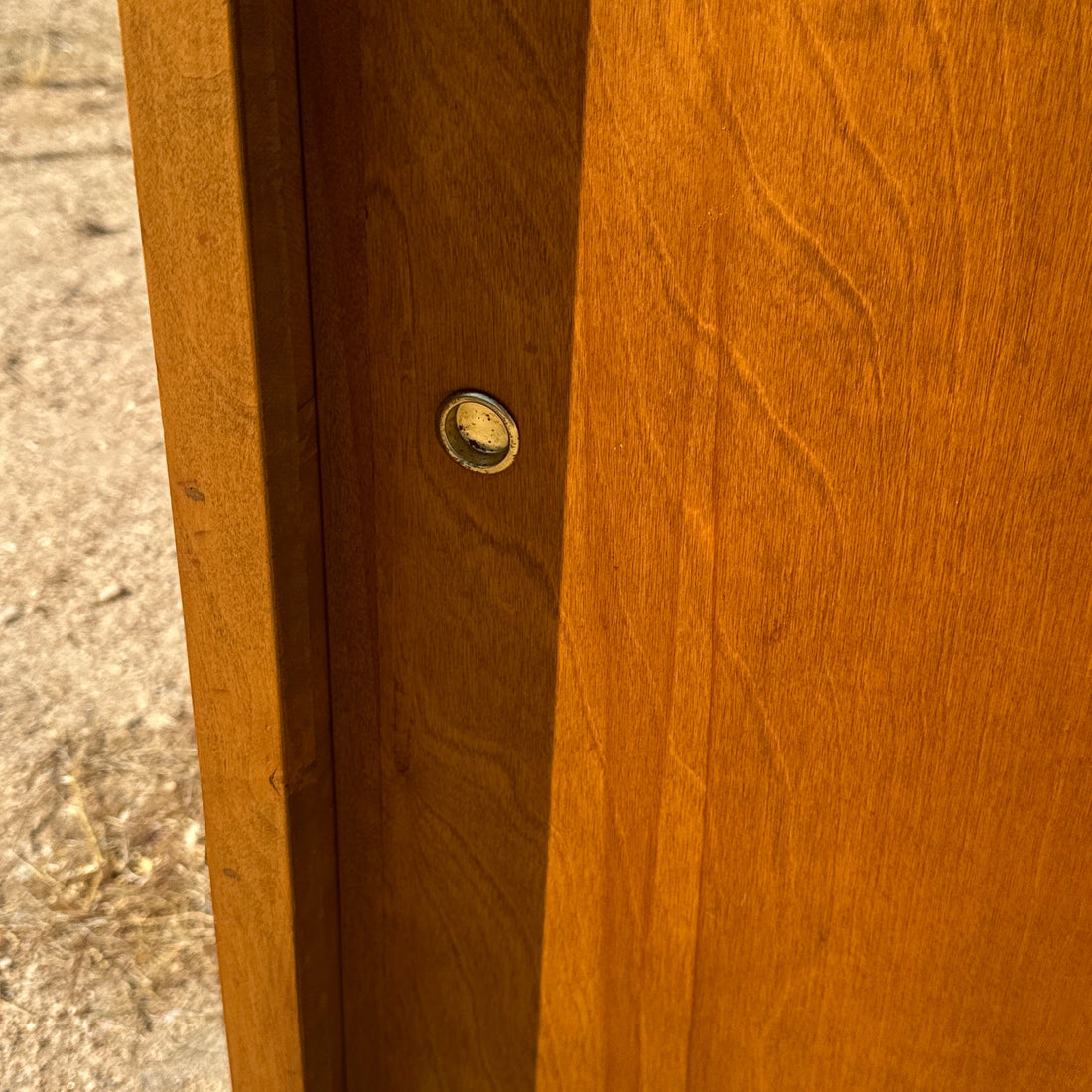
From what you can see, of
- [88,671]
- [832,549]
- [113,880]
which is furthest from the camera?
[88,671]

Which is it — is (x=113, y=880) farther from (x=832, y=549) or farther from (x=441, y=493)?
(x=832, y=549)

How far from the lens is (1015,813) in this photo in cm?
73

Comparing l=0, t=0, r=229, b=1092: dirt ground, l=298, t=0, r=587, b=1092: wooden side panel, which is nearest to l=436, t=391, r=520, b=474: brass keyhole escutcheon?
l=298, t=0, r=587, b=1092: wooden side panel

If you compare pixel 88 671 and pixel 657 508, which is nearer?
pixel 657 508

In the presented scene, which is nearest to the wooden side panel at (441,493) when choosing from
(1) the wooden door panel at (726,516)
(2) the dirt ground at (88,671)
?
(1) the wooden door panel at (726,516)

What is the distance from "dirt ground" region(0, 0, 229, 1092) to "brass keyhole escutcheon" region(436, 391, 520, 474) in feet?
3.26

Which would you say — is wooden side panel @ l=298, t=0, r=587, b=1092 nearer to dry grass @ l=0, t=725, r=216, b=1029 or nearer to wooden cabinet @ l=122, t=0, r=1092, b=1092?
wooden cabinet @ l=122, t=0, r=1092, b=1092

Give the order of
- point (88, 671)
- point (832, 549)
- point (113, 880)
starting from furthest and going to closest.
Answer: point (88, 671) < point (113, 880) < point (832, 549)

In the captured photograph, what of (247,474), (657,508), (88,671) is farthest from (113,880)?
(657,508)

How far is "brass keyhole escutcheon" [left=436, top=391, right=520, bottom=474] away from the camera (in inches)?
28.9

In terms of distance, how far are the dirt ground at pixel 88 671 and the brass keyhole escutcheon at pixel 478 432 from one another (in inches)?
39.1

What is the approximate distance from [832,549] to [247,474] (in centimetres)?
34

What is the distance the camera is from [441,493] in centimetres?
78

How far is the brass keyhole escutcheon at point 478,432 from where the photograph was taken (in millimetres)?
733
